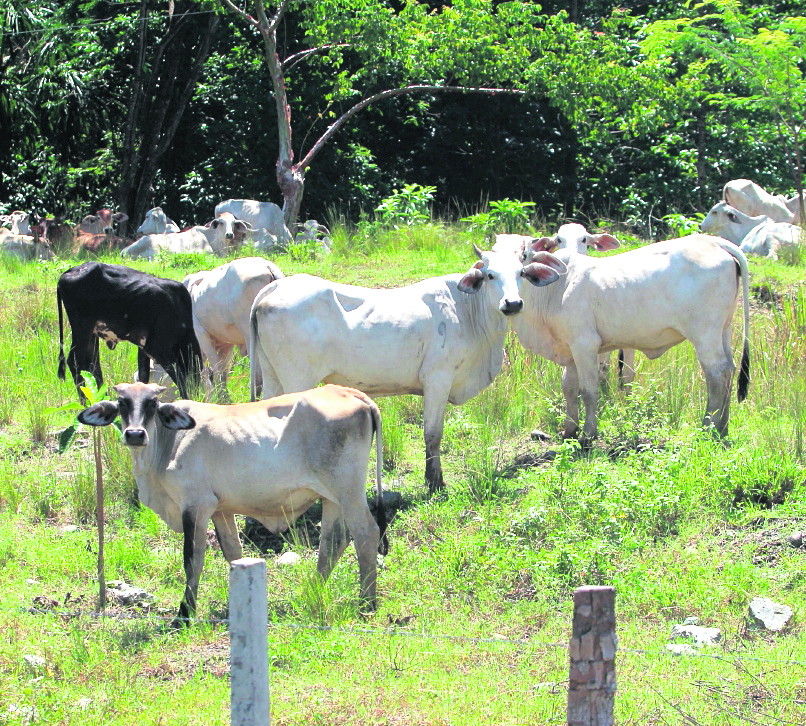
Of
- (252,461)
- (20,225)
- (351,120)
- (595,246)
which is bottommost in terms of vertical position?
(20,225)

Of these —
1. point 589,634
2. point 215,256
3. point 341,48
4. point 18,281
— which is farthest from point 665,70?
point 589,634

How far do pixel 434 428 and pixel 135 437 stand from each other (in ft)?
9.51

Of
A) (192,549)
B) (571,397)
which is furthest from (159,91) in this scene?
(192,549)

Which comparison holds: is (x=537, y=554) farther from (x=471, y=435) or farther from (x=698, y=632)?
(x=471, y=435)

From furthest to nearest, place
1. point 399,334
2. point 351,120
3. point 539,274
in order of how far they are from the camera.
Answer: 1. point 351,120
2. point 539,274
3. point 399,334

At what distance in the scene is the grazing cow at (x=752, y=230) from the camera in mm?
14086

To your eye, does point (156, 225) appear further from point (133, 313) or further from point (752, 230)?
point (752, 230)

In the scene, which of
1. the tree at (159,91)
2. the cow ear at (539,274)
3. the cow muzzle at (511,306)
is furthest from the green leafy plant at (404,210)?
the cow muzzle at (511,306)

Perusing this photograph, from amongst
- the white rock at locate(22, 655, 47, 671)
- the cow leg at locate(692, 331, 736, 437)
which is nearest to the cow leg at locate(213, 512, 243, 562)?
the white rock at locate(22, 655, 47, 671)

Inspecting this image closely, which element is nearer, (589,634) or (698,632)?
(589,634)

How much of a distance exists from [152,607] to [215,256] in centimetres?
929

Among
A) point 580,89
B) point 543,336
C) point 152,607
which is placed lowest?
point 152,607

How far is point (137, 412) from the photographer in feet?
20.1

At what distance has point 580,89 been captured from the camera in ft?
54.0
